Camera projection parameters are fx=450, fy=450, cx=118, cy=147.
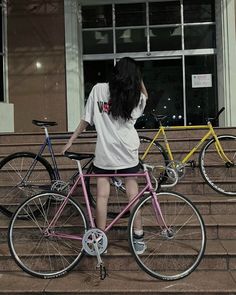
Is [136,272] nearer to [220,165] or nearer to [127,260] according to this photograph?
[127,260]

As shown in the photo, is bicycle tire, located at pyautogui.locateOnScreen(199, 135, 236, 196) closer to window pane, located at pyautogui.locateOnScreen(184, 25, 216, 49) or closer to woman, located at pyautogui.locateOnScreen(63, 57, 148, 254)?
woman, located at pyautogui.locateOnScreen(63, 57, 148, 254)

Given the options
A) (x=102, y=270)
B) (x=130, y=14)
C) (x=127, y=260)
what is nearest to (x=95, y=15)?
(x=130, y=14)

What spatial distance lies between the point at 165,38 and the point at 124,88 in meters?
8.30

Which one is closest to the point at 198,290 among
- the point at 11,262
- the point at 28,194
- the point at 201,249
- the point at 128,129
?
the point at 201,249

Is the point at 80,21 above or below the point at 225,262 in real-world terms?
above

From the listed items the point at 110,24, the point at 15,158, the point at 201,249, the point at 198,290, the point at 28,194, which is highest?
the point at 110,24

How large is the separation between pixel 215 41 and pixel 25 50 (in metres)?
→ 4.99

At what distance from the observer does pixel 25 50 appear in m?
11.7

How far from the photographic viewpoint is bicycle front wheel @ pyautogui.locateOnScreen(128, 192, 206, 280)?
412cm

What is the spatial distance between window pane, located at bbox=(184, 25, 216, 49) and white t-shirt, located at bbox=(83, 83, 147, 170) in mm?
8154

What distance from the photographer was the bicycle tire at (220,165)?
6.03 metres

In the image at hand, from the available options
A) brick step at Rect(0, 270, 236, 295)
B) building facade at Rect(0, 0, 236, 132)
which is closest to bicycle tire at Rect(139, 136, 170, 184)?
brick step at Rect(0, 270, 236, 295)

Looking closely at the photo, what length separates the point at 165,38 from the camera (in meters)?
12.1

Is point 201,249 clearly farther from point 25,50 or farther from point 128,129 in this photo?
point 25,50
